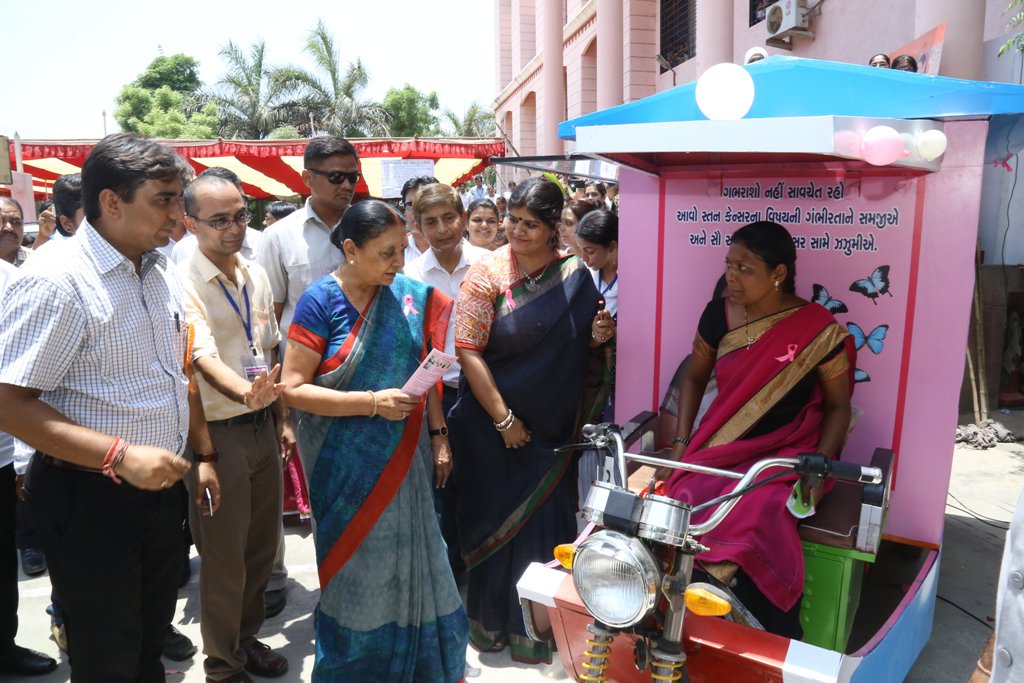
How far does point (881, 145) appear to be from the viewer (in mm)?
2100

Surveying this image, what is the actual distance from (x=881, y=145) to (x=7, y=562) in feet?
11.6

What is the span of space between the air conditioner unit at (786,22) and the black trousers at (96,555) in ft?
29.6

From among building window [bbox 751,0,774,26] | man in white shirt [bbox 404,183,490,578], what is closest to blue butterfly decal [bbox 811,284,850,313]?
man in white shirt [bbox 404,183,490,578]

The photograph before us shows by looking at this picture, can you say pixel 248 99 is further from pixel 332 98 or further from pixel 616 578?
pixel 616 578

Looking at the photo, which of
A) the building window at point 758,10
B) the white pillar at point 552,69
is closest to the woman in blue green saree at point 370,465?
the building window at point 758,10

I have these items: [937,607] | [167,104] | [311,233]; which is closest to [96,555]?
[311,233]

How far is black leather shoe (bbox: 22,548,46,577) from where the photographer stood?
12.9ft

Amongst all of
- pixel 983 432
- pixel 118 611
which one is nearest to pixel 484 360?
pixel 118 611

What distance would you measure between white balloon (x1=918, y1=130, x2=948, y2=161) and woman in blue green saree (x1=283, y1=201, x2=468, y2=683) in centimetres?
177

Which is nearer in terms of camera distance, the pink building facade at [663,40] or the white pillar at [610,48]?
the pink building facade at [663,40]

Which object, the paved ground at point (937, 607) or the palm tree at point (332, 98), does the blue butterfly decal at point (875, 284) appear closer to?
the paved ground at point (937, 607)

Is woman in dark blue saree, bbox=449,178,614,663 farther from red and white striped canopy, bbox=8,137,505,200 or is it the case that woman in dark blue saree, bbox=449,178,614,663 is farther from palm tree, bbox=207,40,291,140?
palm tree, bbox=207,40,291,140

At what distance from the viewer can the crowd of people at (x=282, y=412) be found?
198 cm

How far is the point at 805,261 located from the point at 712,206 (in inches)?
20.1
